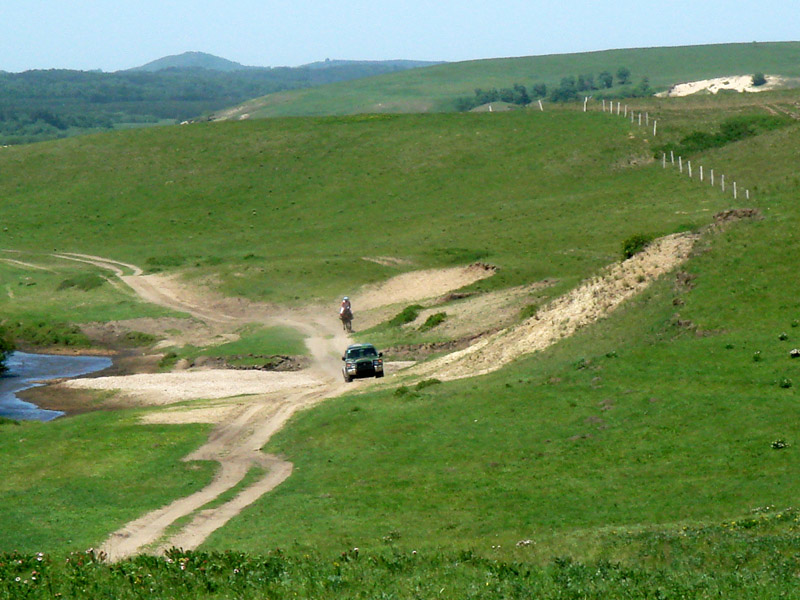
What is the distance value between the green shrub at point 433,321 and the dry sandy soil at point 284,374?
0.68m

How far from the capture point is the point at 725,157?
3952 inches

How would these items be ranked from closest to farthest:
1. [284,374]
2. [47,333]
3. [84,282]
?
1. [284,374]
2. [47,333]
3. [84,282]

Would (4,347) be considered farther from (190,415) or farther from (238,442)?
(238,442)

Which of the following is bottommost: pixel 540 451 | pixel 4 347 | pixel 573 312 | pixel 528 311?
pixel 4 347

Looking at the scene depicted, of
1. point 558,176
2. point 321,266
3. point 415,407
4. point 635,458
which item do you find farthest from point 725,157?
point 635,458

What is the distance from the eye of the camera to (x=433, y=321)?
62562mm

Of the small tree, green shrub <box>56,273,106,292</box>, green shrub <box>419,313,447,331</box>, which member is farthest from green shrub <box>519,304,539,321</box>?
green shrub <box>56,273,106,292</box>

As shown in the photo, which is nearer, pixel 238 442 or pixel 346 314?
pixel 238 442

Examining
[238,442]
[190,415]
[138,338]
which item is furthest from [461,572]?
[138,338]

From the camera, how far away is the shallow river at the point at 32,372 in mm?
54906

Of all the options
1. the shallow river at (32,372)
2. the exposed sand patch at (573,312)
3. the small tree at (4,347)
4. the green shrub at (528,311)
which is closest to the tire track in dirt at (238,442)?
the exposed sand patch at (573,312)

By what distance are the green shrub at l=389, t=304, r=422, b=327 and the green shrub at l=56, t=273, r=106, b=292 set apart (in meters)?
30.3

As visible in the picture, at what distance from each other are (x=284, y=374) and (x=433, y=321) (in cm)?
993

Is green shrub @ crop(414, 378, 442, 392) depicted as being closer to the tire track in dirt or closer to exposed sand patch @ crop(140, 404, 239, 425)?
the tire track in dirt
